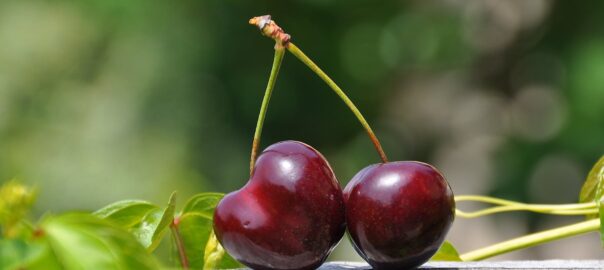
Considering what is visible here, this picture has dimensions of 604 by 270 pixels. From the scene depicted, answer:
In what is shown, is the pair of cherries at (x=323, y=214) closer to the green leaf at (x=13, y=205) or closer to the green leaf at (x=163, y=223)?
the green leaf at (x=163, y=223)

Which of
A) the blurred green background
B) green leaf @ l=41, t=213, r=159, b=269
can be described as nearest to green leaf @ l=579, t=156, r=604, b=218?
green leaf @ l=41, t=213, r=159, b=269

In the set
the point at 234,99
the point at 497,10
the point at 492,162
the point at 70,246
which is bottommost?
the point at 492,162

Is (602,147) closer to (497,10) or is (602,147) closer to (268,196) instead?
(497,10)

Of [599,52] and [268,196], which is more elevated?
[268,196]

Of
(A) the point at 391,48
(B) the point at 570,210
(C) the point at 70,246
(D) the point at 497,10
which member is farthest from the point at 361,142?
(C) the point at 70,246

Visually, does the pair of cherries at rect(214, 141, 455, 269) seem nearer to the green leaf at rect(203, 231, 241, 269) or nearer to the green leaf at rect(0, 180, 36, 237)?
the green leaf at rect(203, 231, 241, 269)

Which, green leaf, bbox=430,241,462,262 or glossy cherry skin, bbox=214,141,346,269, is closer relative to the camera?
glossy cherry skin, bbox=214,141,346,269

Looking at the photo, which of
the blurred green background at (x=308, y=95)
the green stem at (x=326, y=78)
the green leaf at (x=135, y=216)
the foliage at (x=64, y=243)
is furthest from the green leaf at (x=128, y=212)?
the blurred green background at (x=308, y=95)
